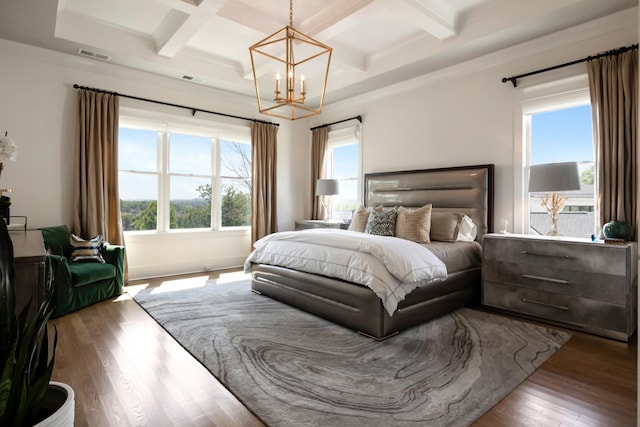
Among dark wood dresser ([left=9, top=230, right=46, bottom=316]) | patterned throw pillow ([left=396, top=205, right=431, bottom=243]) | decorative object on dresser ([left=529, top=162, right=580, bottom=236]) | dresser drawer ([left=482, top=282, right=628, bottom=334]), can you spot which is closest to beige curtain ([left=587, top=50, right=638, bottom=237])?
decorative object on dresser ([left=529, top=162, right=580, bottom=236])

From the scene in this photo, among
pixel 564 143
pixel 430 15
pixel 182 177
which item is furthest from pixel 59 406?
pixel 182 177

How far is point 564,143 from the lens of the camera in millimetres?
3760

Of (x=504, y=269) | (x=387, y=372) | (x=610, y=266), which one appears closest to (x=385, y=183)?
(x=504, y=269)

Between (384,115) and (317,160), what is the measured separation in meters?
1.58

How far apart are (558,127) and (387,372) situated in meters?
3.22

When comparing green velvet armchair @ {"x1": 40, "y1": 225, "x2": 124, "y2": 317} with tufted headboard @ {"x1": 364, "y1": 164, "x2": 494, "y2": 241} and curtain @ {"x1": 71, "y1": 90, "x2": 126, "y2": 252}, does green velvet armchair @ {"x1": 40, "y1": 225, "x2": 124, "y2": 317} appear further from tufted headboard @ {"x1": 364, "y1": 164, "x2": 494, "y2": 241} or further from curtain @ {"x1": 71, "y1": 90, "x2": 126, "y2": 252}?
tufted headboard @ {"x1": 364, "y1": 164, "x2": 494, "y2": 241}

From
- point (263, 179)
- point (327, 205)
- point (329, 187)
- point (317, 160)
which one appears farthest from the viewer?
point (317, 160)

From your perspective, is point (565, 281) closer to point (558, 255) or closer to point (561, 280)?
point (561, 280)

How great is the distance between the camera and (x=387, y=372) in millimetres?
2346

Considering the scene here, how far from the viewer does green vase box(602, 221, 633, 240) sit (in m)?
2.98

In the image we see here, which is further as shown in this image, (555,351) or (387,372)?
(555,351)

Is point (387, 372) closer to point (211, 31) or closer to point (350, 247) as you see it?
point (350, 247)

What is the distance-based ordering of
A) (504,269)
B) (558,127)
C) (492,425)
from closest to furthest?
1. (492,425)
2. (504,269)
3. (558,127)

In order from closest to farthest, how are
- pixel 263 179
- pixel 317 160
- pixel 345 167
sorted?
pixel 263 179 → pixel 345 167 → pixel 317 160
